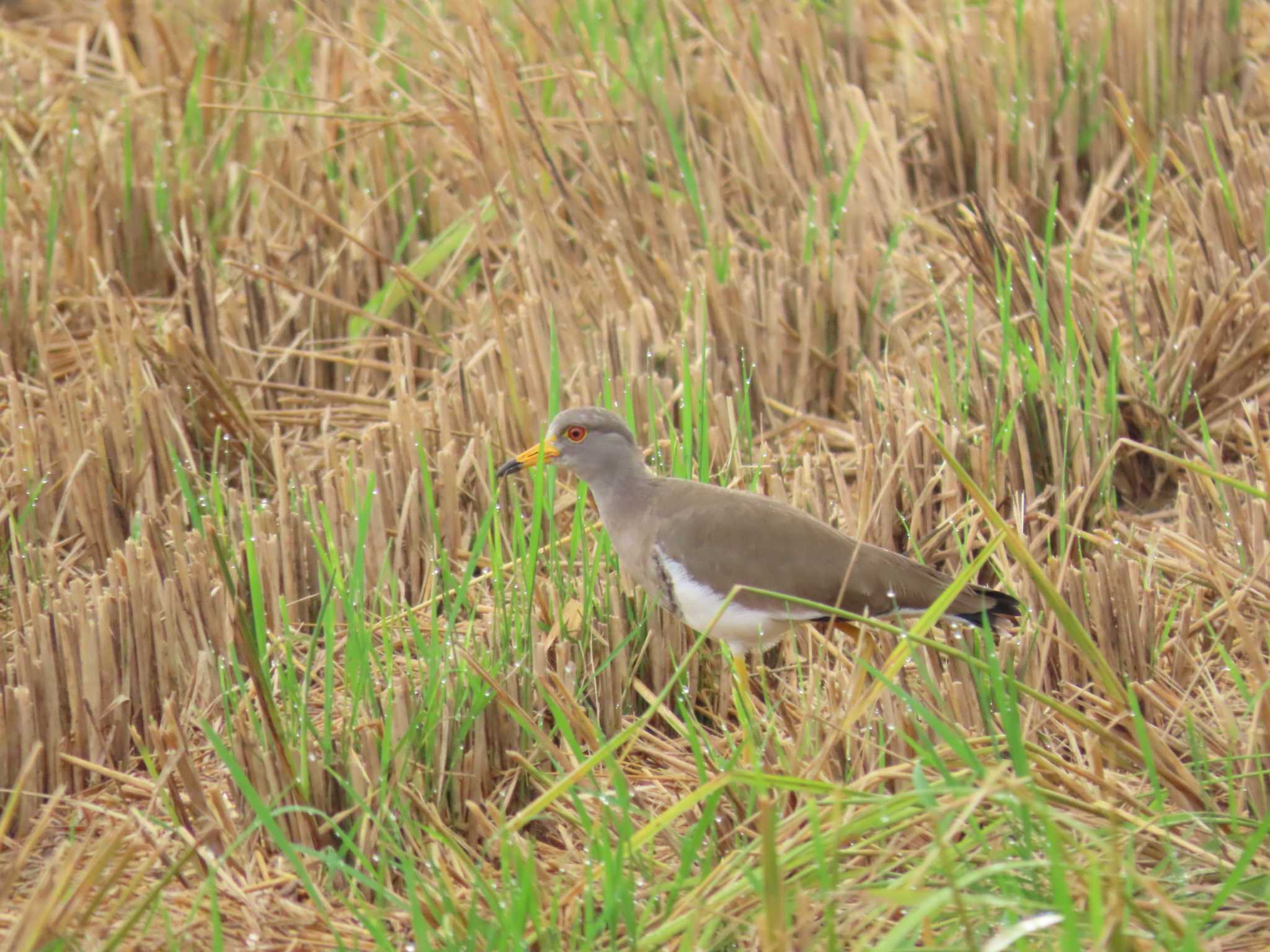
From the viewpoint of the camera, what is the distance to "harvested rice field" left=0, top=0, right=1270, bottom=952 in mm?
2715

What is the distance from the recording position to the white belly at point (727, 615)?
3.48m

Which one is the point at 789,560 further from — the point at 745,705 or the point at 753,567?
the point at 745,705

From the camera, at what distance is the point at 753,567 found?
3.61m

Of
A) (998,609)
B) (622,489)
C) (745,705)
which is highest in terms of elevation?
(622,489)

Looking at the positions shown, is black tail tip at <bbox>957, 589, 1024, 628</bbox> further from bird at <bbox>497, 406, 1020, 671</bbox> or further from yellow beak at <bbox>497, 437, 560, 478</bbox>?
yellow beak at <bbox>497, 437, 560, 478</bbox>

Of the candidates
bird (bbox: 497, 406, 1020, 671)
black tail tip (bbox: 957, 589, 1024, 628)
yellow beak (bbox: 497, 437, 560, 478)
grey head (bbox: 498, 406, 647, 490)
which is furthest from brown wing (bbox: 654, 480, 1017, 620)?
yellow beak (bbox: 497, 437, 560, 478)

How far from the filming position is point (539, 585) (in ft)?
12.1

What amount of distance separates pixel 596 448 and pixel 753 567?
53cm

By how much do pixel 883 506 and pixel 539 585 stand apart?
849mm

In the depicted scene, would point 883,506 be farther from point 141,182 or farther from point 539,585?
point 141,182

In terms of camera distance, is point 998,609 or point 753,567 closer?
point 998,609

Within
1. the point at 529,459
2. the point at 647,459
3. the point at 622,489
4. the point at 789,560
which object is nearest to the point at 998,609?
the point at 789,560

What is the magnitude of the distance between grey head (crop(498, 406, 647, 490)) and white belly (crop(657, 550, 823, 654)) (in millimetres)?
371

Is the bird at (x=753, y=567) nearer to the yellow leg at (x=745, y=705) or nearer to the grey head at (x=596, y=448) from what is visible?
the yellow leg at (x=745, y=705)
